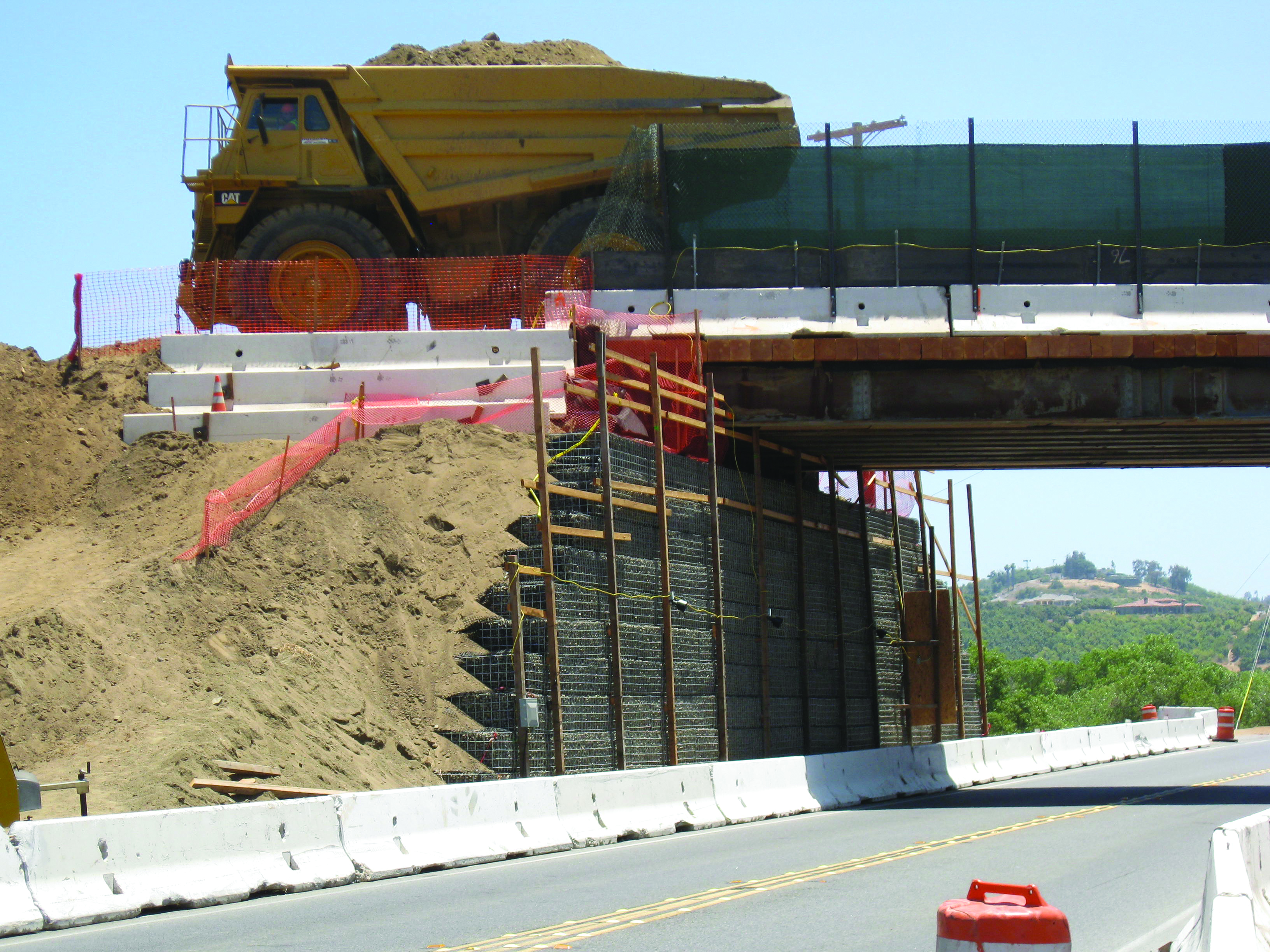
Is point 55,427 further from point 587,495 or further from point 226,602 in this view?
point 587,495

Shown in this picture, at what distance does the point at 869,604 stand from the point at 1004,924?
23656mm

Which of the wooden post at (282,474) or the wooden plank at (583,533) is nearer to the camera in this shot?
the wooden plank at (583,533)

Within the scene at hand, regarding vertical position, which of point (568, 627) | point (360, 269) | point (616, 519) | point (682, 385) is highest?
point (360, 269)

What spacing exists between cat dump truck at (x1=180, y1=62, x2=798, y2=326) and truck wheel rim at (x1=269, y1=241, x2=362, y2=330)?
→ 5.45 ft

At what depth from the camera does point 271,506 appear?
19.9 m

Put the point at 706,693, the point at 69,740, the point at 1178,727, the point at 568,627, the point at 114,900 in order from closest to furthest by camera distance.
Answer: the point at 114,900 < the point at 69,740 < the point at 568,627 < the point at 706,693 < the point at 1178,727

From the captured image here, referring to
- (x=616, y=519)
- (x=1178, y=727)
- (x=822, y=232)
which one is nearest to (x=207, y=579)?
(x=616, y=519)

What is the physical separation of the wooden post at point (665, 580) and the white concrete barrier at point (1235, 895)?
35.1 feet

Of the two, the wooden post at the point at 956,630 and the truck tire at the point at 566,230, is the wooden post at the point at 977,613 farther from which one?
the truck tire at the point at 566,230

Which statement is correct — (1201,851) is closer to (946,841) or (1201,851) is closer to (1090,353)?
(946,841)

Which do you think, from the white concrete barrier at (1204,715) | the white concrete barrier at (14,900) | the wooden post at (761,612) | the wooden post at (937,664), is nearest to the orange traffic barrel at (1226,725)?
the white concrete barrier at (1204,715)

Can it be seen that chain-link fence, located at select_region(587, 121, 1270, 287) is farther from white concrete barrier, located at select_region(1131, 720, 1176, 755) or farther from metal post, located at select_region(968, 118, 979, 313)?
white concrete barrier, located at select_region(1131, 720, 1176, 755)

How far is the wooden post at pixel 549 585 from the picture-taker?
16453 millimetres

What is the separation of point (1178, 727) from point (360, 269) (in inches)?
951
